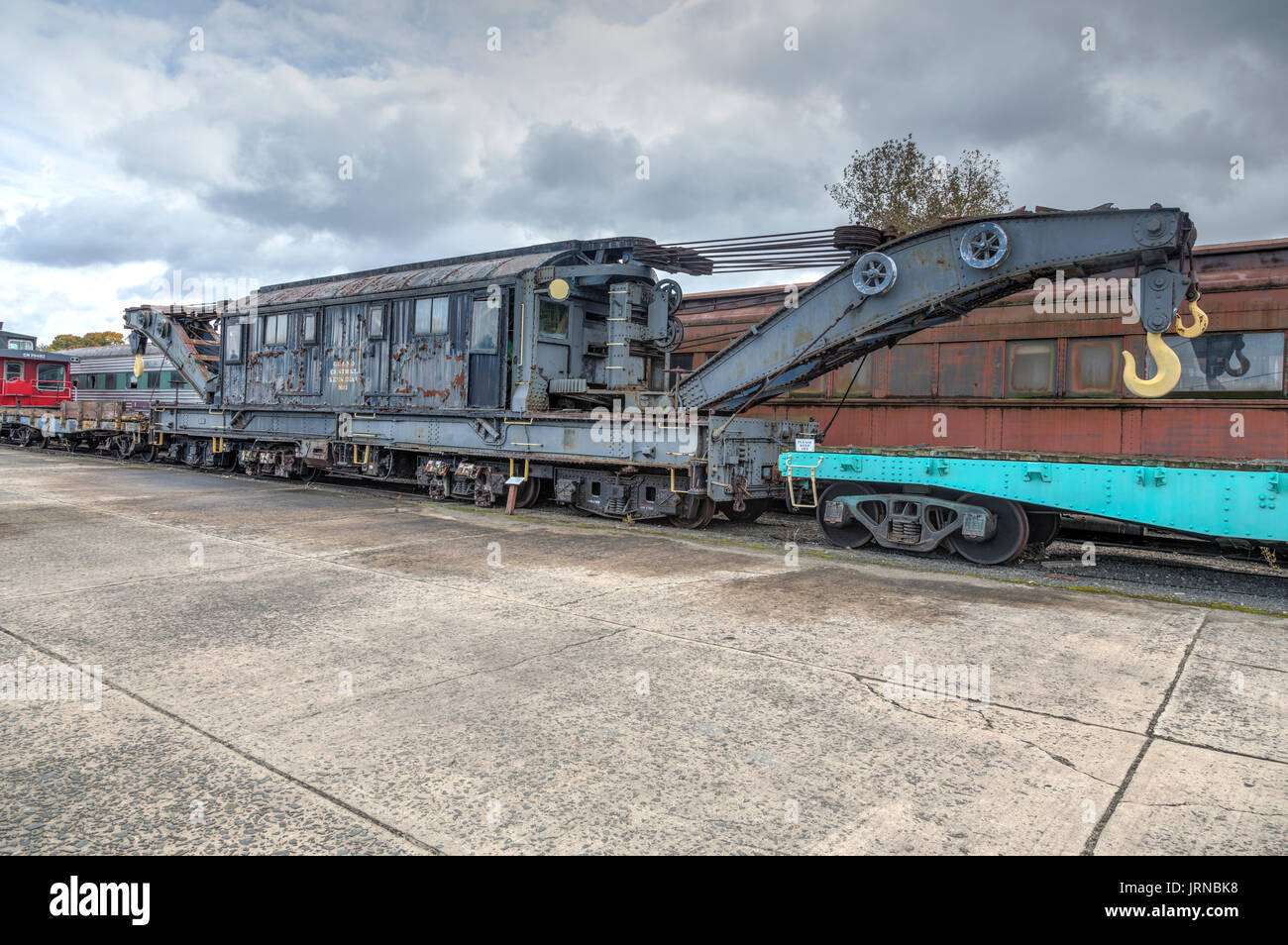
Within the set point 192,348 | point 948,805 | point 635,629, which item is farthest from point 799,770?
point 192,348

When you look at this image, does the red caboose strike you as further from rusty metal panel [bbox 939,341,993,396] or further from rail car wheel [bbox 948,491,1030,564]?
rail car wheel [bbox 948,491,1030,564]

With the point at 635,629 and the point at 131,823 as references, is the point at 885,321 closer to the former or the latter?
the point at 635,629

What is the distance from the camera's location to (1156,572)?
28.2 ft

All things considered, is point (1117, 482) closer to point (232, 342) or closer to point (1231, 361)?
point (1231, 361)

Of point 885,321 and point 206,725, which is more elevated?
point 885,321

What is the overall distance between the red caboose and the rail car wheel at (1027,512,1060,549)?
3019 centimetres

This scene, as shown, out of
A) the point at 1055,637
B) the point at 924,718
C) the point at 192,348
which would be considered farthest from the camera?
the point at 192,348

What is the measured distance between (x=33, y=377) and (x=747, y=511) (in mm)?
28277

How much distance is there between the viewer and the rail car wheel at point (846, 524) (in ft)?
32.3

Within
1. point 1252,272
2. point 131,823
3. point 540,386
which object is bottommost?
point 131,823

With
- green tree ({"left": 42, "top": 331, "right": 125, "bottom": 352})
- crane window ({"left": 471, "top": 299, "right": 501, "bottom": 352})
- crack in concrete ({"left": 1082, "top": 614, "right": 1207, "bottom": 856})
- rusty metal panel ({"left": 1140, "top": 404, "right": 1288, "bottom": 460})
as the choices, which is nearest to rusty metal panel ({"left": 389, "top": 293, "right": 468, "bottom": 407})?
crane window ({"left": 471, "top": 299, "right": 501, "bottom": 352})

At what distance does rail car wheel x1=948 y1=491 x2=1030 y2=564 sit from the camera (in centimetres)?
873

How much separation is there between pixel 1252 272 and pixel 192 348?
70.9 ft

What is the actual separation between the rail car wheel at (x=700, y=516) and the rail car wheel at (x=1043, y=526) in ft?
13.2
